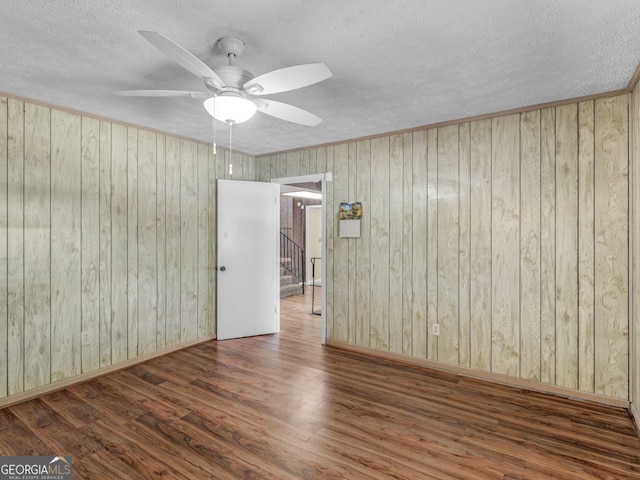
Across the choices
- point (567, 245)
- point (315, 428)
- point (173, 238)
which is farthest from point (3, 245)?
point (567, 245)

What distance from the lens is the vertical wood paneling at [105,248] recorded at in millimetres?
3342

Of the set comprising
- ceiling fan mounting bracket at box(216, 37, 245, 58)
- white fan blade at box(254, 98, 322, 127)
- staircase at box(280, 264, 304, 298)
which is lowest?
staircase at box(280, 264, 304, 298)

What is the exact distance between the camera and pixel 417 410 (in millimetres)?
2680

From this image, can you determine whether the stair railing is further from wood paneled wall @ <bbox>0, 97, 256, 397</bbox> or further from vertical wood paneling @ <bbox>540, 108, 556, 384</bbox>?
vertical wood paneling @ <bbox>540, 108, 556, 384</bbox>

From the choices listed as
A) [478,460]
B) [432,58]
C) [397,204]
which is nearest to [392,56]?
[432,58]

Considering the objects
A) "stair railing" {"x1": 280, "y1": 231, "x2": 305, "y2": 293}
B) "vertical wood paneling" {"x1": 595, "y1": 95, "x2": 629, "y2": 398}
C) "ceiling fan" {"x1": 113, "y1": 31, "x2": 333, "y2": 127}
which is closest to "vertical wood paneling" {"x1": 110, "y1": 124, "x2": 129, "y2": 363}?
"ceiling fan" {"x1": 113, "y1": 31, "x2": 333, "y2": 127}

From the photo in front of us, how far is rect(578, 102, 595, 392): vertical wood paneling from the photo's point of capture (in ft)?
9.13

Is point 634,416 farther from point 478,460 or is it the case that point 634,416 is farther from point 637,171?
point 637,171

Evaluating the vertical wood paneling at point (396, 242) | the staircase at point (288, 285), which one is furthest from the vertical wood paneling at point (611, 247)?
the staircase at point (288, 285)

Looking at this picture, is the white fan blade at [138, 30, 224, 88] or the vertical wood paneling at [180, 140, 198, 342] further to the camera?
the vertical wood paneling at [180, 140, 198, 342]

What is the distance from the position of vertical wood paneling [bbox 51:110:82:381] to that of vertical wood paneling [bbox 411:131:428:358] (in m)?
3.32

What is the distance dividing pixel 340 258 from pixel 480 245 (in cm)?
159

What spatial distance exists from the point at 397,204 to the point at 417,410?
2.05 meters

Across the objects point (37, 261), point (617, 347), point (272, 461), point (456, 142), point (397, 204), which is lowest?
point (272, 461)
